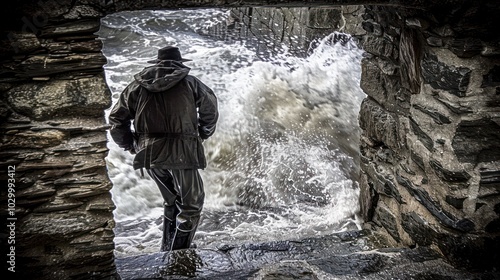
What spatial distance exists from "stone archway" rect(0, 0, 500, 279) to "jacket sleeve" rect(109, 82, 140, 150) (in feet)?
3.30

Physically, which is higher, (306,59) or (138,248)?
(306,59)

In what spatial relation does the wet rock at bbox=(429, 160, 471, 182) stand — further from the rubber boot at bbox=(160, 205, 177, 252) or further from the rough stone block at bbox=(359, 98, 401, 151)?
the rubber boot at bbox=(160, 205, 177, 252)

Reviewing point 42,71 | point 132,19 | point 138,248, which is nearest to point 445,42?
point 42,71

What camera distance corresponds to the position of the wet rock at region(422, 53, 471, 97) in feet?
8.38

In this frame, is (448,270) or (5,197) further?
(448,270)

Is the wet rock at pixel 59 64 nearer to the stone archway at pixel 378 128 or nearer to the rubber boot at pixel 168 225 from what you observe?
the stone archway at pixel 378 128

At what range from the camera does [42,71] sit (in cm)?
210

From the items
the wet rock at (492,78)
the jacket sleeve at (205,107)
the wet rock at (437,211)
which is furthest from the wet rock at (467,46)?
the jacket sleeve at (205,107)

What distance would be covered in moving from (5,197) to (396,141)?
7.79 ft

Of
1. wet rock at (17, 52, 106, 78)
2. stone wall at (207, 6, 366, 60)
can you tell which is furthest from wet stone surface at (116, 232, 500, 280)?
stone wall at (207, 6, 366, 60)

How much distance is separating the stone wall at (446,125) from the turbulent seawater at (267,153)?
5.26 ft

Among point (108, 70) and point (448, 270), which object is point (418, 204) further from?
point (108, 70)

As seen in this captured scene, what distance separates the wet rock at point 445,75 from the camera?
2555 mm

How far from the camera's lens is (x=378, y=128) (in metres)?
3.38
